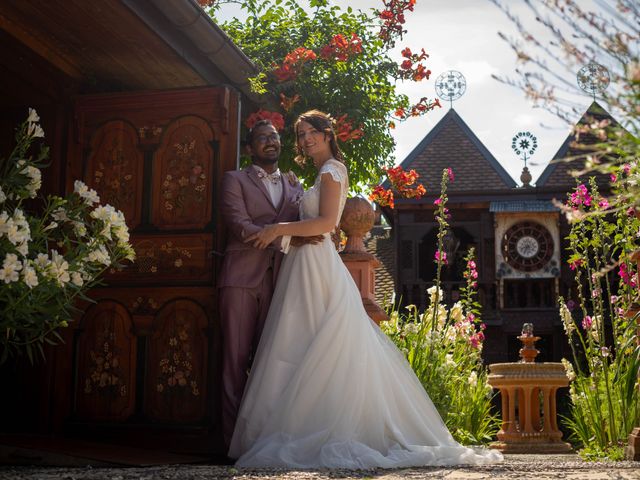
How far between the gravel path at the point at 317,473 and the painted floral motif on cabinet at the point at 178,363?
1.08m

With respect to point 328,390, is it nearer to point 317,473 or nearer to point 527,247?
point 317,473

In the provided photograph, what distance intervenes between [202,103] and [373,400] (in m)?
2.10

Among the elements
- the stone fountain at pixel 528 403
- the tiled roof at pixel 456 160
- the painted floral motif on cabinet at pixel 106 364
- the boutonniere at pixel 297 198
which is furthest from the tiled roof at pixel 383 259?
A: the painted floral motif on cabinet at pixel 106 364

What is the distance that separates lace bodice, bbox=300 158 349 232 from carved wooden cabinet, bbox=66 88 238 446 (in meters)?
0.56

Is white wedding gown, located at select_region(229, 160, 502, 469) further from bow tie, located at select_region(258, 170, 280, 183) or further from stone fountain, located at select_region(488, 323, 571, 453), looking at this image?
stone fountain, located at select_region(488, 323, 571, 453)

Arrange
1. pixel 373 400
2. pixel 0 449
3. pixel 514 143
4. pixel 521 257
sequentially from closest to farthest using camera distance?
pixel 0 449 → pixel 373 400 → pixel 521 257 → pixel 514 143

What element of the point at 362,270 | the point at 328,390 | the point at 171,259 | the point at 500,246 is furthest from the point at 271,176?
the point at 500,246

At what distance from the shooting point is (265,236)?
509cm

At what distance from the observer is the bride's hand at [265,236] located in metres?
5.09

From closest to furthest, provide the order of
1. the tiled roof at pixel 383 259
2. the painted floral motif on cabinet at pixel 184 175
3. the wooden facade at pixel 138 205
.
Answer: the wooden facade at pixel 138 205, the painted floral motif on cabinet at pixel 184 175, the tiled roof at pixel 383 259

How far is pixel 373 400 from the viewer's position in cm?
482

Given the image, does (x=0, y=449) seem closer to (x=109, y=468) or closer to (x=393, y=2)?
(x=109, y=468)

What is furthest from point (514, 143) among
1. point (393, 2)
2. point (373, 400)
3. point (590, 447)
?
point (373, 400)

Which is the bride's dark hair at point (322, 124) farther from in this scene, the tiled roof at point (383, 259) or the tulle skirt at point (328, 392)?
the tiled roof at point (383, 259)
